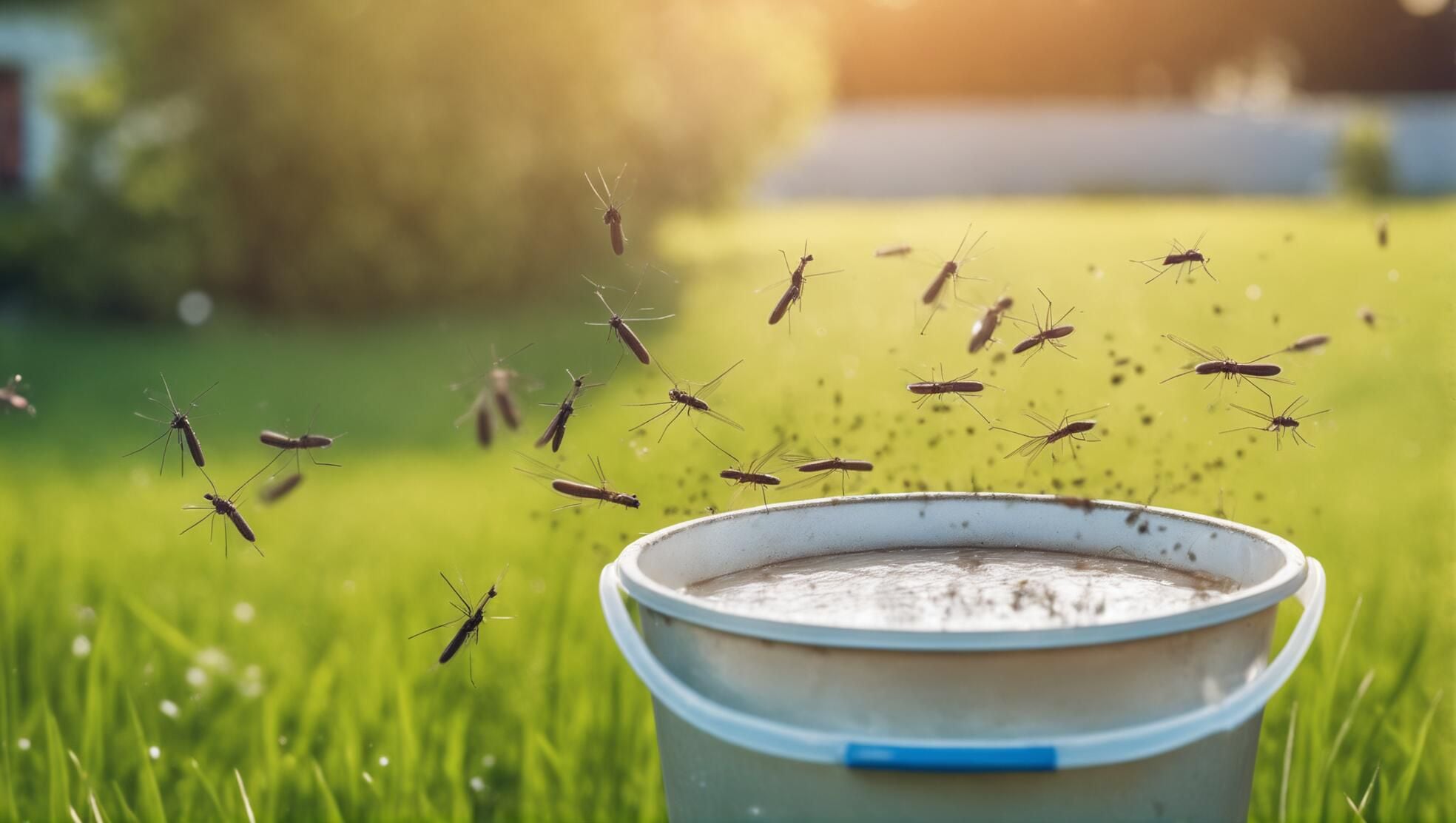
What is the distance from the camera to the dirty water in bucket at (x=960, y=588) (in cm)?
192

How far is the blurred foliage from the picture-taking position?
23172 millimetres

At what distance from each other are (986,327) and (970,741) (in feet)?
2.37

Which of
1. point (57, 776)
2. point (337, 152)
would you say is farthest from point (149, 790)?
point (337, 152)

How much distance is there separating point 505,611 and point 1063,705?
9.59ft

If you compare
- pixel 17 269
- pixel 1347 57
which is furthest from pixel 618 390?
pixel 1347 57

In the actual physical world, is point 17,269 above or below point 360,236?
below

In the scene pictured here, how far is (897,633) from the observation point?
161 cm

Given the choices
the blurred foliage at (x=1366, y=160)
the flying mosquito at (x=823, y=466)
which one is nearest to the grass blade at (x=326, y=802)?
the flying mosquito at (x=823, y=466)

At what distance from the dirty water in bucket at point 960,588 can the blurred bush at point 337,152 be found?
10269 millimetres

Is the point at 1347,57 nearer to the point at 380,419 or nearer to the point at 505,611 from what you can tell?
the point at 380,419

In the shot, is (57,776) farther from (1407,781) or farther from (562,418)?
(1407,781)

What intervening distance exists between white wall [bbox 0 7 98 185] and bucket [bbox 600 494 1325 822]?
57.3ft

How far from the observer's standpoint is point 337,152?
38.8 feet

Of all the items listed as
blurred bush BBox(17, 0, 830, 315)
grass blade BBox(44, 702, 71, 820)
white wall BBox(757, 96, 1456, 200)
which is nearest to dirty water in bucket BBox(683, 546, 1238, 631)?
grass blade BBox(44, 702, 71, 820)
